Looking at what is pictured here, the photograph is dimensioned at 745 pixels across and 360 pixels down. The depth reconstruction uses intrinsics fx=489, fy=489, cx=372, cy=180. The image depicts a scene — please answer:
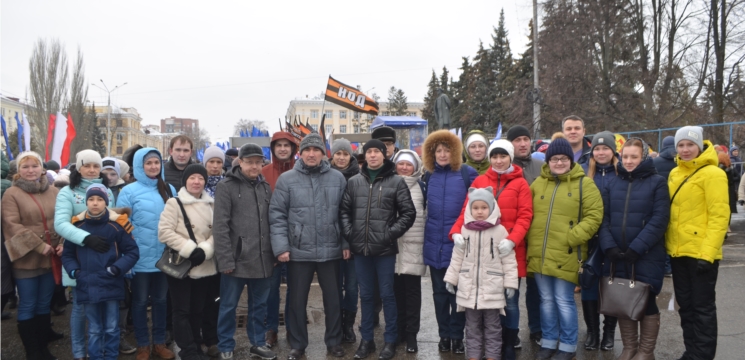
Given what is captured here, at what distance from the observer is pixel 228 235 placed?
4.42 m

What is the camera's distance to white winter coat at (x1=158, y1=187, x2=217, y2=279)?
430cm

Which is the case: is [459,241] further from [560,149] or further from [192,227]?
[192,227]

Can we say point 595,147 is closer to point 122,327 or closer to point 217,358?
point 217,358

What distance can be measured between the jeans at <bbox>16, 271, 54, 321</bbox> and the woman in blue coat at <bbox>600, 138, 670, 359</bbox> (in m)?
5.13

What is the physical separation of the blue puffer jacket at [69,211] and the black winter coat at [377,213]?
7.27ft

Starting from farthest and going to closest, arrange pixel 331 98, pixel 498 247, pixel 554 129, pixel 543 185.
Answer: pixel 554 129
pixel 331 98
pixel 543 185
pixel 498 247

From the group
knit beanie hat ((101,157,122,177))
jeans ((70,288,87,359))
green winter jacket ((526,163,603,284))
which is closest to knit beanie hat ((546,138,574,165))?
green winter jacket ((526,163,603,284))

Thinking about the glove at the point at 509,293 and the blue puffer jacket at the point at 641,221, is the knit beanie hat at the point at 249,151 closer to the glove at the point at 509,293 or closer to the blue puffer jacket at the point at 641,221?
the glove at the point at 509,293

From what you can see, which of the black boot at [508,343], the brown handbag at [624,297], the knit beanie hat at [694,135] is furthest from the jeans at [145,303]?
the knit beanie hat at [694,135]

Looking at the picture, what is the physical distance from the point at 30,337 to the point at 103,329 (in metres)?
0.78

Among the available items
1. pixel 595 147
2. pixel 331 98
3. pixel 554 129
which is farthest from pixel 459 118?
pixel 595 147

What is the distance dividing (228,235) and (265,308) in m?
0.89

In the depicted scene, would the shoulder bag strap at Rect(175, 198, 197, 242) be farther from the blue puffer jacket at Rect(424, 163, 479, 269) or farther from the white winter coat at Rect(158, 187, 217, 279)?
the blue puffer jacket at Rect(424, 163, 479, 269)

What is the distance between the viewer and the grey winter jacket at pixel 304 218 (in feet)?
14.9
